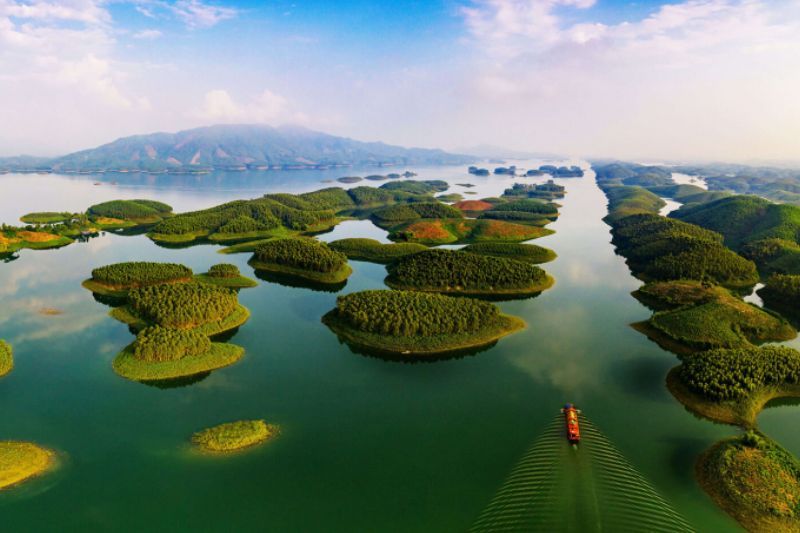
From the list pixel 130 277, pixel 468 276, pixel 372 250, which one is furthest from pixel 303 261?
pixel 468 276

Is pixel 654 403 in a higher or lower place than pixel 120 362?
lower

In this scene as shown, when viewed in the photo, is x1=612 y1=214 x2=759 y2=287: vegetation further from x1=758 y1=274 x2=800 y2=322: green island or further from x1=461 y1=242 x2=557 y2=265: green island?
x1=461 y1=242 x2=557 y2=265: green island

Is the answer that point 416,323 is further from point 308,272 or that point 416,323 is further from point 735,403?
point 308,272

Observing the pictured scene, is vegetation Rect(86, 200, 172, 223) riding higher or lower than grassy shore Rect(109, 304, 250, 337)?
higher

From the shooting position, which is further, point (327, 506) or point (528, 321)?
point (528, 321)

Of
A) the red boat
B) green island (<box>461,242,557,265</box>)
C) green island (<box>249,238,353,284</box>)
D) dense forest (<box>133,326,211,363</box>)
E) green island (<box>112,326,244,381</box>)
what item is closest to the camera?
the red boat

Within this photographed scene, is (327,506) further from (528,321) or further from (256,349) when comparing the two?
(528,321)

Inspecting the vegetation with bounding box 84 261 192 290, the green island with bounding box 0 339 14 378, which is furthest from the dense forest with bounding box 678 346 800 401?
the vegetation with bounding box 84 261 192 290

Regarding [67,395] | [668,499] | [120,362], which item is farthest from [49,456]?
[668,499]

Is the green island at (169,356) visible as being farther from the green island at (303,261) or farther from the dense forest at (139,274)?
the green island at (303,261)
